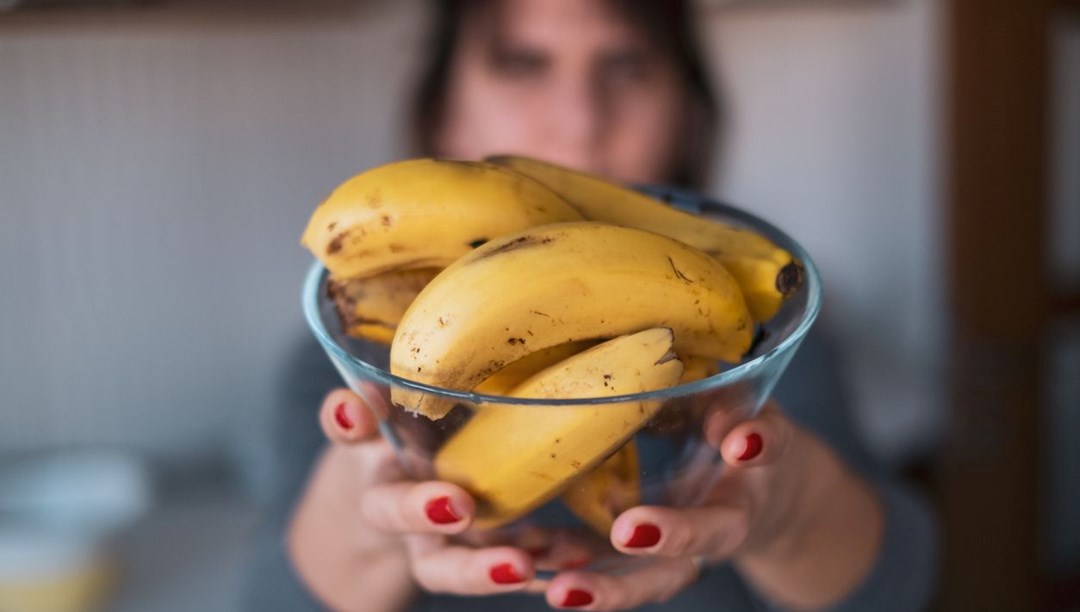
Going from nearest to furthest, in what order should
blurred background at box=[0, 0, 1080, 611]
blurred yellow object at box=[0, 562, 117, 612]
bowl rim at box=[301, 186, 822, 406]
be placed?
bowl rim at box=[301, 186, 822, 406], blurred yellow object at box=[0, 562, 117, 612], blurred background at box=[0, 0, 1080, 611]

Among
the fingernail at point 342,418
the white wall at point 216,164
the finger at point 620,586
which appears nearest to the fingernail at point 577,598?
the finger at point 620,586

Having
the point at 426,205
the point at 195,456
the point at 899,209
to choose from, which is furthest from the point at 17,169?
the point at 899,209

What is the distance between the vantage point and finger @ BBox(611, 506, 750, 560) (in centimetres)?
32

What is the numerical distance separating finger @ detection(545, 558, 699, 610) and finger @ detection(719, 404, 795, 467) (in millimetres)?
54

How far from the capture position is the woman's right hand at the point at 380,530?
328mm

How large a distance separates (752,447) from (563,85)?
0.61 m

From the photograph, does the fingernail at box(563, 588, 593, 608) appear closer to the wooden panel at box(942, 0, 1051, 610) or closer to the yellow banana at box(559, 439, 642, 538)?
the yellow banana at box(559, 439, 642, 538)

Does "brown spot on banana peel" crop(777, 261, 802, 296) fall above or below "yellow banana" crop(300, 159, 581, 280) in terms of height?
below

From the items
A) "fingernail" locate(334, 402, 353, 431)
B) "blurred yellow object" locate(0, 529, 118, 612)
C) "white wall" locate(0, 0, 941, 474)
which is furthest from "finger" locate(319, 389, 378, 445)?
"white wall" locate(0, 0, 941, 474)

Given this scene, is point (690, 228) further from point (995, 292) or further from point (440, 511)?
point (995, 292)

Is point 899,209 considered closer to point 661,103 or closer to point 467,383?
point 661,103

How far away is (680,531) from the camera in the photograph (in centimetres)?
33

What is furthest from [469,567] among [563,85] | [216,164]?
[216,164]

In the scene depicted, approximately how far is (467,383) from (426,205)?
0.06 metres
